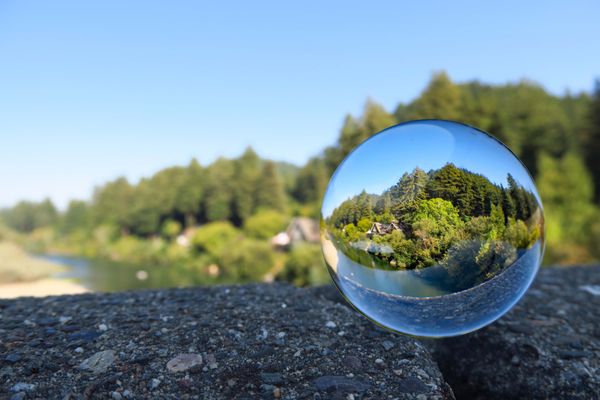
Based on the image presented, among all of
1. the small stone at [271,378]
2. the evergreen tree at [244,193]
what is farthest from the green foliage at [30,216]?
the small stone at [271,378]

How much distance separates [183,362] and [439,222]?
179 centimetres

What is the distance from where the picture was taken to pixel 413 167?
2088 mm

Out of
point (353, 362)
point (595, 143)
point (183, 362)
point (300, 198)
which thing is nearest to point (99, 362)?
point (183, 362)

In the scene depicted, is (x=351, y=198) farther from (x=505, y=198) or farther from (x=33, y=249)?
(x=33, y=249)

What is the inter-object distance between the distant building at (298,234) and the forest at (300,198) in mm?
1242

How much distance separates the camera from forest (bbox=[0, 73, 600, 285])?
18812 millimetres

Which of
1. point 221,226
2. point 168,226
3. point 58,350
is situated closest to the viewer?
point 58,350

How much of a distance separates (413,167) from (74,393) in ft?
A: 7.39

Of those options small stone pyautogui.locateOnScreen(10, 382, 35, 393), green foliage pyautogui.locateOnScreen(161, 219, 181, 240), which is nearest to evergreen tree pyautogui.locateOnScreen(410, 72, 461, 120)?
green foliage pyautogui.locateOnScreen(161, 219, 181, 240)

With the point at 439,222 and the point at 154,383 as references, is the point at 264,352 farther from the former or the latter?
the point at 439,222

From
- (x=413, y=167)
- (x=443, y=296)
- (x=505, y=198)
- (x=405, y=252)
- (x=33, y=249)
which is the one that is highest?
(x=413, y=167)

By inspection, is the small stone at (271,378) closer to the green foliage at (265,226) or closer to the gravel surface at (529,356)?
the gravel surface at (529,356)

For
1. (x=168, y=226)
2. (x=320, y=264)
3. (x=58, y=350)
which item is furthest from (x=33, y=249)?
(x=58, y=350)

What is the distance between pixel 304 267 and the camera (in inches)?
733
